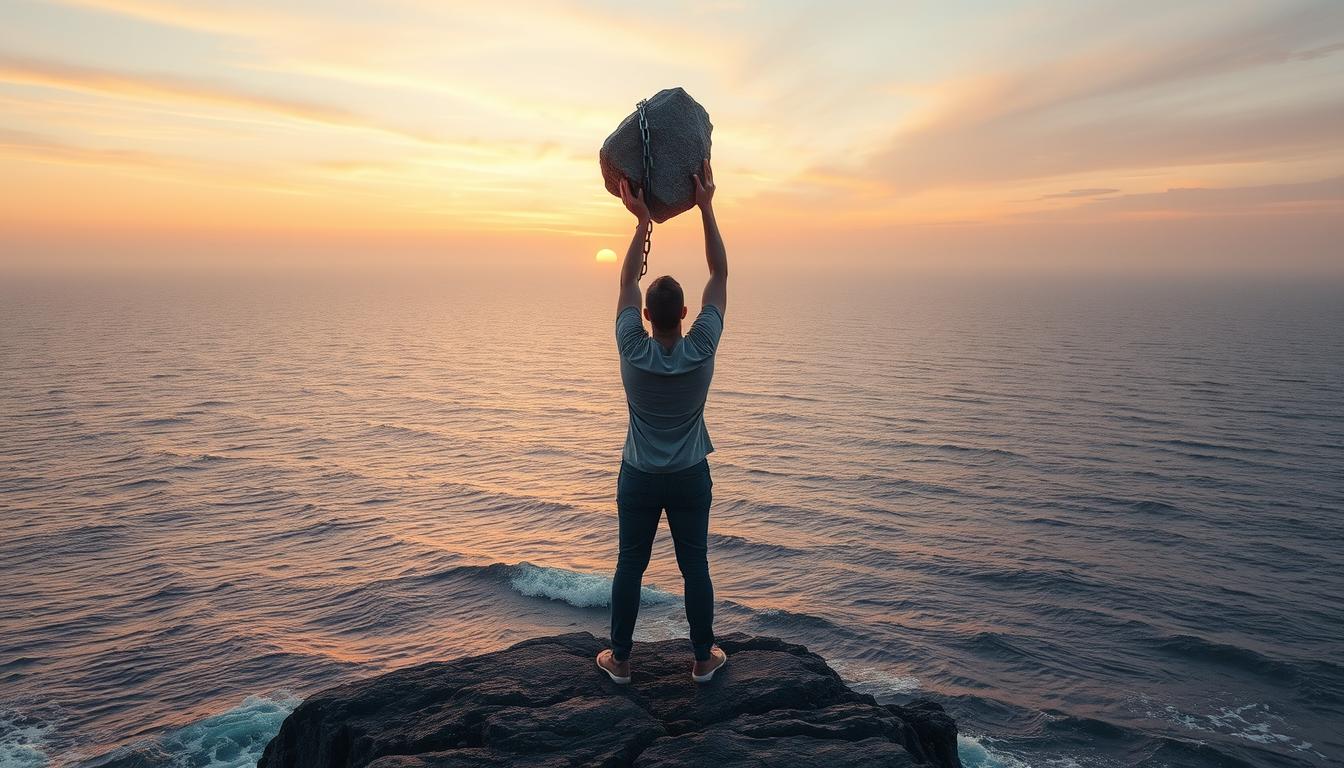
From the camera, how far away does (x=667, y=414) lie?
5277 mm

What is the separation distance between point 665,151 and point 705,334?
1.66 metres

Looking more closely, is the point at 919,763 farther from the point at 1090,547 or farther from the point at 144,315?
the point at 144,315

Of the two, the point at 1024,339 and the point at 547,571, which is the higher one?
the point at 1024,339

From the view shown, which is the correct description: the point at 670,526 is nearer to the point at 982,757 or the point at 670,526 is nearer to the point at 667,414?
the point at 667,414

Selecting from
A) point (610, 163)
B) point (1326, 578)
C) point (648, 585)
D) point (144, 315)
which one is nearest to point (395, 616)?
point (648, 585)

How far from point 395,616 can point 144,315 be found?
365 ft

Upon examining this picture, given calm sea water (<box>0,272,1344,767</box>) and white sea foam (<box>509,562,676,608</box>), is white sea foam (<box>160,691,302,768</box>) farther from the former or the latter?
white sea foam (<box>509,562,676,608</box>)

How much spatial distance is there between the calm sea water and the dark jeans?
1079cm

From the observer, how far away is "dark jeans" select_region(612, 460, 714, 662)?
5.41 meters

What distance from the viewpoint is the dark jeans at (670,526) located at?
5410mm

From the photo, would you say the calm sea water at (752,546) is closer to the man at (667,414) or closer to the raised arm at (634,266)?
the man at (667,414)

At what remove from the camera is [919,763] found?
16.4ft

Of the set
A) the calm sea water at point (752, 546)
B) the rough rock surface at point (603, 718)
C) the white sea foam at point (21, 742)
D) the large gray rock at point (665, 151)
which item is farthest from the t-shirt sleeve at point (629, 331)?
the white sea foam at point (21, 742)

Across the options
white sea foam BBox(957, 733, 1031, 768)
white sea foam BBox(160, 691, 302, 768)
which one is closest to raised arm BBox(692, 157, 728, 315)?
white sea foam BBox(957, 733, 1031, 768)
